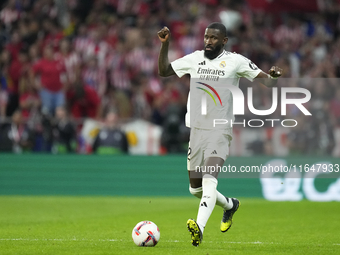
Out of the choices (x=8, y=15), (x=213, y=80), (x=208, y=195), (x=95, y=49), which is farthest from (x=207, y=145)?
(x=8, y=15)

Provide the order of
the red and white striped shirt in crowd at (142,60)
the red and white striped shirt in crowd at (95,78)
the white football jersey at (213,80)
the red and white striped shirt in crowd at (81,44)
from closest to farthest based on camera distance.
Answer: the white football jersey at (213,80) < the red and white striped shirt in crowd at (95,78) < the red and white striped shirt in crowd at (142,60) < the red and white striped shirt in crowd at (81,44)

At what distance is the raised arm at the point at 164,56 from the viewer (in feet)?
25.3

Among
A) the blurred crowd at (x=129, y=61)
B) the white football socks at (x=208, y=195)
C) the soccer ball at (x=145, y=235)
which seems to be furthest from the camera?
the blurred crowd at (x=129, y=61)

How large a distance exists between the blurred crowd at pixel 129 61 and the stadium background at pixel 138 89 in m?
0.03

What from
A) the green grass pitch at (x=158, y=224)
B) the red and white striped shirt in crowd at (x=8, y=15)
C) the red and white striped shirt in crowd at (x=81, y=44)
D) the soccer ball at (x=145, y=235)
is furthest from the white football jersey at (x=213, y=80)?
the red and white striped shirt in crowd at (x=8, y=15)

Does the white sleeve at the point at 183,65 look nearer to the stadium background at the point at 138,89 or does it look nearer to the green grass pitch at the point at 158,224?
the green grass pitch at the point at 158,224

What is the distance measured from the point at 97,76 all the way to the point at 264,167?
5.71 meters

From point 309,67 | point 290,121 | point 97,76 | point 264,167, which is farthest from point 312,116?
point 97,76

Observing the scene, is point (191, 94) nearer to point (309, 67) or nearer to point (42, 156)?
point (42, 156)

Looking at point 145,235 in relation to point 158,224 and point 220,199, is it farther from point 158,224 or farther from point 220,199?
point 158,224

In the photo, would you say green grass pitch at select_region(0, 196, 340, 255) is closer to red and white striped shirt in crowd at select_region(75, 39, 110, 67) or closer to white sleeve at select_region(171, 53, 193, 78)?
white sleeve at select_region(171, 53, 193, 78)

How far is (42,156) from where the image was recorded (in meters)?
15.6

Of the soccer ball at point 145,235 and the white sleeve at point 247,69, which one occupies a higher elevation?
the white sleeve at point 247,69

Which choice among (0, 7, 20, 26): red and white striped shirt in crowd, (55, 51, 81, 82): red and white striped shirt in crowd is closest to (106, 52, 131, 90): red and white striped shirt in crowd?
(55, 51, 81, 82): red and white striped shirt in crowd
